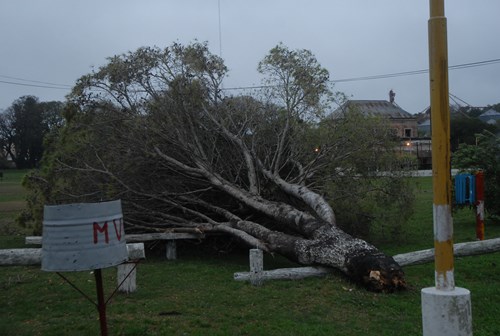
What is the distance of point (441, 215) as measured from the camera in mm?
3814

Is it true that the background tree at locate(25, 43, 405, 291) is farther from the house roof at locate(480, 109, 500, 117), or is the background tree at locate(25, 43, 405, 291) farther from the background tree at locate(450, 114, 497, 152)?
the house roof at locate(480, 109, 500, 117)

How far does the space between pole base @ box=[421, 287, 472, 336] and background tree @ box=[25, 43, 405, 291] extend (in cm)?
598

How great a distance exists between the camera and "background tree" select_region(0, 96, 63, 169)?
6981cm

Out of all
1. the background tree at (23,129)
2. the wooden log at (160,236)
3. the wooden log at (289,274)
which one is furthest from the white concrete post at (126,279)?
the background tree at (23,129)

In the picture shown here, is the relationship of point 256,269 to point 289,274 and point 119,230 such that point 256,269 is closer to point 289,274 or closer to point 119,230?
point 289,274

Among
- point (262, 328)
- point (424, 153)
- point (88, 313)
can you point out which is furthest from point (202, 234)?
point (424, 153)

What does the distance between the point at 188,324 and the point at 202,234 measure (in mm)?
4479

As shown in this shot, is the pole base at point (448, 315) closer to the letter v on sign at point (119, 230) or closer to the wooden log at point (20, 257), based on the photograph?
the letter v on sign at point (119, 230)

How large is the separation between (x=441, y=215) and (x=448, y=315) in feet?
2.18

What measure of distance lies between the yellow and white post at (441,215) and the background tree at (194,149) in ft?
19.3

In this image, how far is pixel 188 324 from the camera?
19.2 ft

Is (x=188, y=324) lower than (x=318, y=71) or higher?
lower

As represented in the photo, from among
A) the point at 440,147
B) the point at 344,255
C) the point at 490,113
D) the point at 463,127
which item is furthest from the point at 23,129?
the point at 440,147

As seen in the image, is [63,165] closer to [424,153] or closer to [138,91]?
[138,91]
